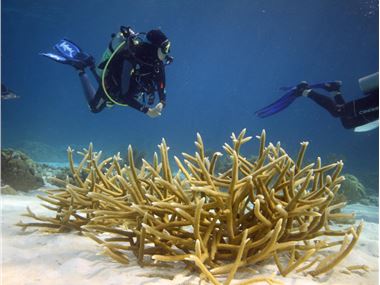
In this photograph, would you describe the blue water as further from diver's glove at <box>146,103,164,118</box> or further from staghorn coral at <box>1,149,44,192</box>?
staghorn coral at <box>1,149,44,192</box>

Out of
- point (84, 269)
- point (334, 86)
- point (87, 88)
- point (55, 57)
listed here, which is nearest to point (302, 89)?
point (334, 86)

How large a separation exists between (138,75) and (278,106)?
15.4 feet

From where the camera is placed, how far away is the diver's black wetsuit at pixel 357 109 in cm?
727

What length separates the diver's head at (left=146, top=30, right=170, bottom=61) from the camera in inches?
247

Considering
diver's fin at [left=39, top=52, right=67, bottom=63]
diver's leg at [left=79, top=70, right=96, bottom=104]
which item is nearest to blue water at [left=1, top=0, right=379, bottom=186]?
diver's leg at [left=79, top=70, right=96, bottom=104]

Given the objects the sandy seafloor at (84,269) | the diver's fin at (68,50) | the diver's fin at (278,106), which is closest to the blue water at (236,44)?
the diver's fin at (278,106)

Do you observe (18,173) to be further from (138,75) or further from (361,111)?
(361,111)

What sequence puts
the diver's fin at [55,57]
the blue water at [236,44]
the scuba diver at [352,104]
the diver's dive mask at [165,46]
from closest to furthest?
the diver's dive mask at [165,46]
the scuba diver at [352,104]
the diver's fin at [55,57]
the blue water at [236,44]

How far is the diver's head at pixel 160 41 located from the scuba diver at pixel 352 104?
403 cm

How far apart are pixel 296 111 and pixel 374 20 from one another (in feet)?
207

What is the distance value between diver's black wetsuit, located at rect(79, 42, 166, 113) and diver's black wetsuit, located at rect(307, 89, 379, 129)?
452cm

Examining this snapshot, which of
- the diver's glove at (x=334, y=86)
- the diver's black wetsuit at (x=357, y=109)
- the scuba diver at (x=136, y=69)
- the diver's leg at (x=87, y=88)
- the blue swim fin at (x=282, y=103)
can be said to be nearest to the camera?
the scuba diver at (x=136, y=69)

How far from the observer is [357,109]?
7.63 meters

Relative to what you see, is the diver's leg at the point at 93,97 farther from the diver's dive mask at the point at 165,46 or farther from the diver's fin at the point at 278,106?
the diver's fin at the point at 278,106
